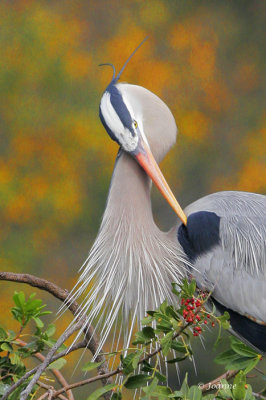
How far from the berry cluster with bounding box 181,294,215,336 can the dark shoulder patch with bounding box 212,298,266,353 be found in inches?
18.6

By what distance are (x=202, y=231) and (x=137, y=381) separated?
0.51m

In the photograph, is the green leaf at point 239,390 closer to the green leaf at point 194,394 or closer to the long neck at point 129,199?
the green leaf at point 194,394

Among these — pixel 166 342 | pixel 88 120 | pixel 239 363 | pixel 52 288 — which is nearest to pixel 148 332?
pixel 166 342

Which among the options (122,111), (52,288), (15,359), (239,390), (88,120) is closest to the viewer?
(239,390)

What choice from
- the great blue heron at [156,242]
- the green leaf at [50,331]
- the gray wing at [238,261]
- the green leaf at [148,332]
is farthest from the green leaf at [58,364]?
the gray wing at [238,261]

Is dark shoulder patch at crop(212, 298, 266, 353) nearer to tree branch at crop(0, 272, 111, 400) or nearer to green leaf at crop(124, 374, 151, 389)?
tree branch at crop(0, 272, 111, 400)

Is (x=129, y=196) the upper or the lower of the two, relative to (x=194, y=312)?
upper

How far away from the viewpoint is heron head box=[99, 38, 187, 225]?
4.04 feet

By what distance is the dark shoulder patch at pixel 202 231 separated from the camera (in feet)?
4.22

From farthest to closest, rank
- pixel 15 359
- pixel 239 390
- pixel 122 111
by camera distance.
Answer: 1. pixel 122 111
2. pixel 15 359
3. pixel 239 390

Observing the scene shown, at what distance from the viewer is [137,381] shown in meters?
0.81

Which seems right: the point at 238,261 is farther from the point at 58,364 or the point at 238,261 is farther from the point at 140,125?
the point at 58,364

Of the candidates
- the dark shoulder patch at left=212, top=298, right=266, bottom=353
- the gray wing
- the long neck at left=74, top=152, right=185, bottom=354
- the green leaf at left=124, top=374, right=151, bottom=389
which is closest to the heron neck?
the long neck at left=74, top=152, right=185, bottom=354

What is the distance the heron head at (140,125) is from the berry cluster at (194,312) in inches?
17.7
